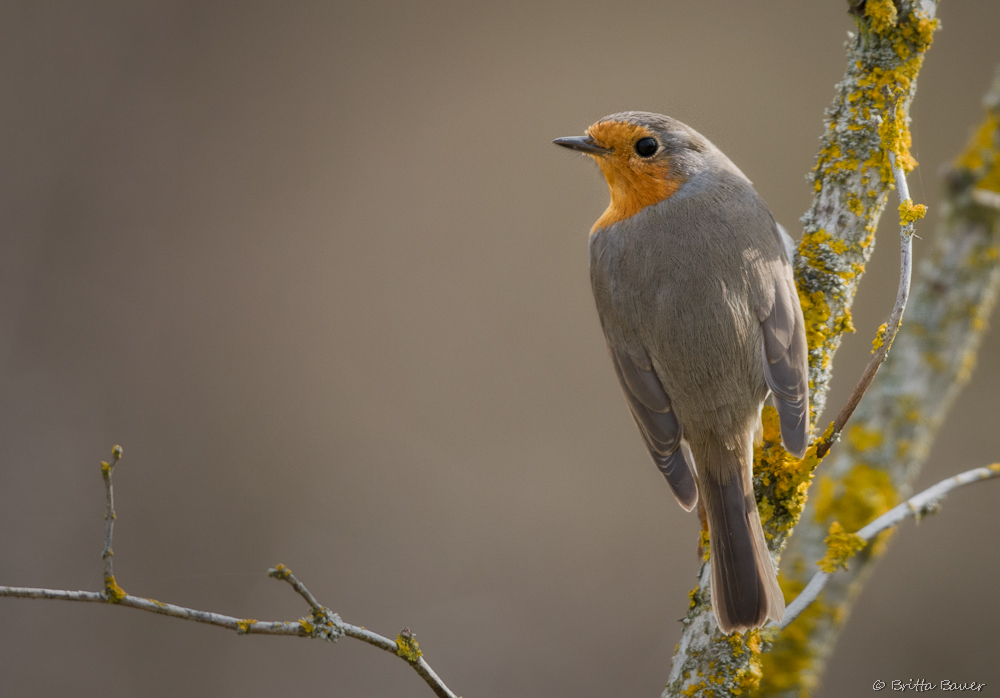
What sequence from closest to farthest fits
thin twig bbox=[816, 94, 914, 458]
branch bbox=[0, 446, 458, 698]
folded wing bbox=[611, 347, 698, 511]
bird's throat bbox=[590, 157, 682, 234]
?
branch bbox=[0, 446, 458, 698]
thin twig bbox=[816, 94, 914, 458]
folded wing bbox=[611, 347, 698, 511]
bird's throat bbox=[590, 157, 682, 234]

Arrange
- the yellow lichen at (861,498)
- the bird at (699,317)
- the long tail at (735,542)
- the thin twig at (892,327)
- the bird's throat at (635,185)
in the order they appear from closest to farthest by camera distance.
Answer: the thin twig at (892,327) < the long tail at (735,542) < the bird at (699,317) < the yellow lichen at (861,498) < the bird's throat at (635,185)

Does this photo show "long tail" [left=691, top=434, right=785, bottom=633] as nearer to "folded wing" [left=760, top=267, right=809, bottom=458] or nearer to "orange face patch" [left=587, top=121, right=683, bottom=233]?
"folded wing" [left=760, top=267, right=809, bottom=458]

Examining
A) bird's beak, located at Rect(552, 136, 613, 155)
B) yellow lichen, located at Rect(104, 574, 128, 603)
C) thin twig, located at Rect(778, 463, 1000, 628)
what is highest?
bird's beak, located at Rect(552, 136, 613, 155)

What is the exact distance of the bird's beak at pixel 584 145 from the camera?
2.54m

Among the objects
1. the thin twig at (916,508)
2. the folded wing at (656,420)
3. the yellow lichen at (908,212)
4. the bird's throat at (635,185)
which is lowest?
the thin twig at (916,508)

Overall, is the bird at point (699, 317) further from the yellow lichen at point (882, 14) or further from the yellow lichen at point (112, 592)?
the yellow lichen at point (112, 592)

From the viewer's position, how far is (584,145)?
2.54m

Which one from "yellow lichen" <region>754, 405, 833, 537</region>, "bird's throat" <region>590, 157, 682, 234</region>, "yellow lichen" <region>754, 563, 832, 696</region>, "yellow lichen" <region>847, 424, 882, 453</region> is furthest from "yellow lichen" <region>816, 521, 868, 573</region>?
"bird's throat" <region>590, 157, 682, 234</region>

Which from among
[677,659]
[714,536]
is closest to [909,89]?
[714,536]

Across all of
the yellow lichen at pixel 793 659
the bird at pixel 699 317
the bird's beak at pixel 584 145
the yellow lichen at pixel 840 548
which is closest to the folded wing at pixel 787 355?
the bird at pixel 699 317

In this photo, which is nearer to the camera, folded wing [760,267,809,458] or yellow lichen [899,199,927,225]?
yellow lichen [899,199,927,225]

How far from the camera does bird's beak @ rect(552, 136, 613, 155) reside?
254 centimetres

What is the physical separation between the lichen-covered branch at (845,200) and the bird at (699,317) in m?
0.06

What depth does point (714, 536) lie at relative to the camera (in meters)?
1.91
